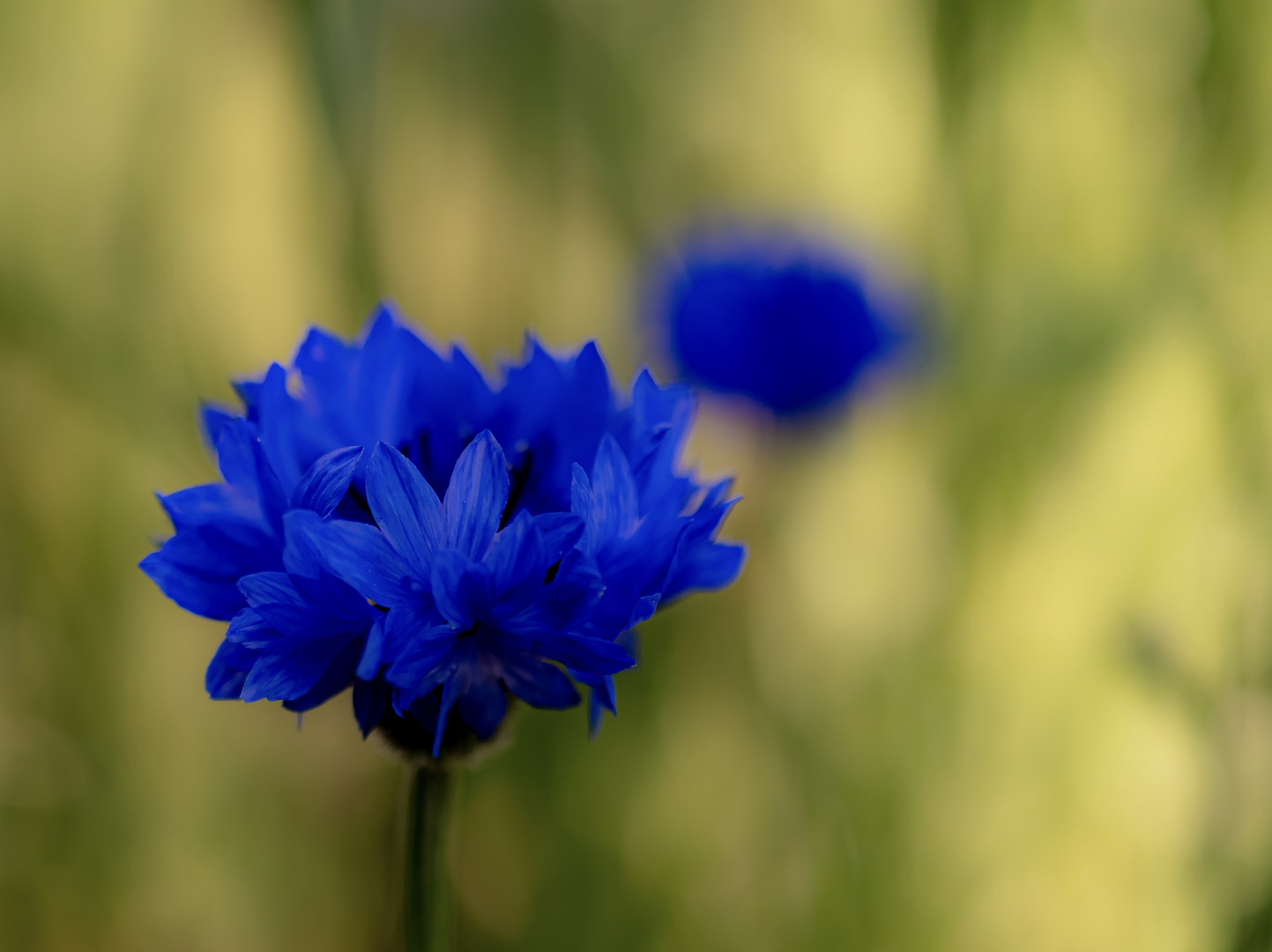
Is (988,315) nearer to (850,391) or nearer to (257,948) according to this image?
(850,391)

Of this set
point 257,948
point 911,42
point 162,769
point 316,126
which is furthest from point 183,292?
point 911,42

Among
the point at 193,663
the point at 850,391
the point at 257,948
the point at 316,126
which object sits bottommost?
the point at 257,948

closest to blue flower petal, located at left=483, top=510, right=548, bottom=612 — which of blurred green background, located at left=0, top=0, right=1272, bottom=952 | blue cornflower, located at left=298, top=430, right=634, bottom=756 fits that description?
blue cornflower, located at left=298, top=430, right=634, bottom=756

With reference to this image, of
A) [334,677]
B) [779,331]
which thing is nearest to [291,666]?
[334,677]

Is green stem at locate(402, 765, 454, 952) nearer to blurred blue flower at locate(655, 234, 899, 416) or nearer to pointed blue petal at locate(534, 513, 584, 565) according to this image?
pointed blue petal at locate(534, 513, 584, 565)

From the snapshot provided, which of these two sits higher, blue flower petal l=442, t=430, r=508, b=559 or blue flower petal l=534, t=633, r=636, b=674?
blue flower petal l=442, t=430, r=508, b=559

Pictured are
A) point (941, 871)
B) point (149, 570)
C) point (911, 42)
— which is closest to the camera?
point (149, 570)
